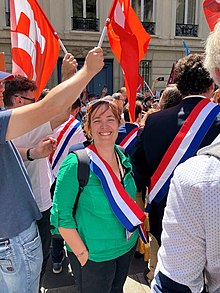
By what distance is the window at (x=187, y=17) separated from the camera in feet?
48.8

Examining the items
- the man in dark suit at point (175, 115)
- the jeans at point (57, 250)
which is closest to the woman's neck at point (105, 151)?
the man in dark suit at point (175, 115)

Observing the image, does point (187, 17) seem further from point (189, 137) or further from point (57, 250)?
point (189, 137)

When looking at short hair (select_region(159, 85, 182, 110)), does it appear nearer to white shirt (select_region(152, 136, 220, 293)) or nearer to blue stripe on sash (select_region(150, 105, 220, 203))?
blue stripe on sash (select_region(150, 105, 220, 203))

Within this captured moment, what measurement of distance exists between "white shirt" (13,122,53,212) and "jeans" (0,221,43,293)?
21.4 inches

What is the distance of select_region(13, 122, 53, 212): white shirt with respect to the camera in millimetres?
2041

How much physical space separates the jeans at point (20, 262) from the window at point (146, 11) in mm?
14570

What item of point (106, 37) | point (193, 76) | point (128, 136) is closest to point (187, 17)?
point (106, 37)

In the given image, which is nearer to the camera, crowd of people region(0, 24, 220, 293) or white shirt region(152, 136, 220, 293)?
white shirt region(152, 136, 220, 293)

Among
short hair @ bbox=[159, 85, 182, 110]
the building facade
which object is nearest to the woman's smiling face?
short hair @ bbox=[159, 85, 182, 110]

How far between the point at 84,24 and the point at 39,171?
13.2 m

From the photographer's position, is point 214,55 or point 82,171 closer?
point 214,55

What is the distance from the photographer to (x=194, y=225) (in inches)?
A: 33.8

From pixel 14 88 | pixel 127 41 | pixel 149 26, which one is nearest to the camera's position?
pixel 14 88

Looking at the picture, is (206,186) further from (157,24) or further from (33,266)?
(157,24)
